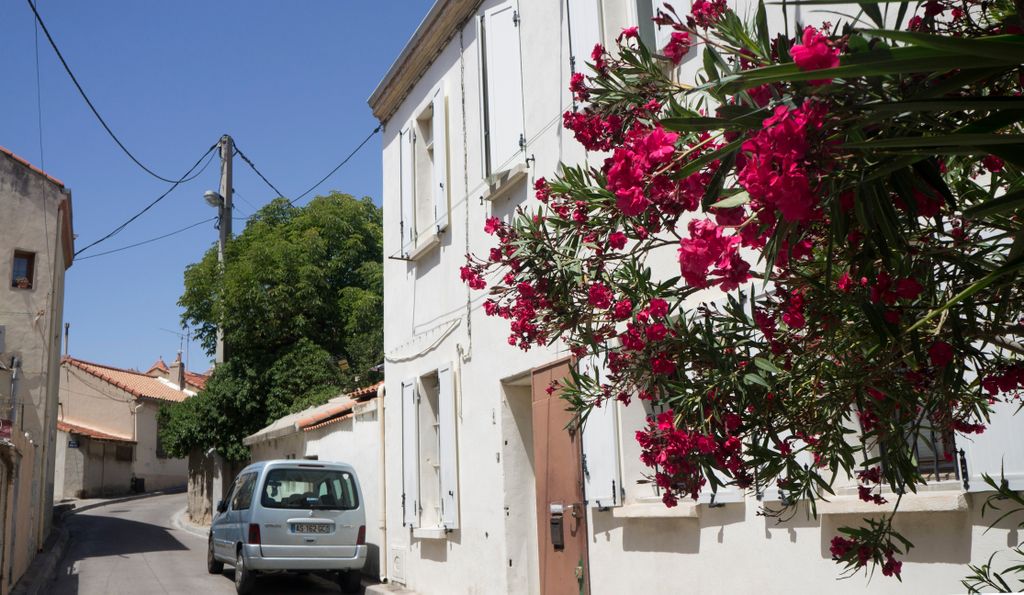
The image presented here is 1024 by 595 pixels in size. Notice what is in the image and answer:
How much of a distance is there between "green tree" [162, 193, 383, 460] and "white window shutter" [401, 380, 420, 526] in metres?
10.3

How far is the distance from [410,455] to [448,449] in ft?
4.15

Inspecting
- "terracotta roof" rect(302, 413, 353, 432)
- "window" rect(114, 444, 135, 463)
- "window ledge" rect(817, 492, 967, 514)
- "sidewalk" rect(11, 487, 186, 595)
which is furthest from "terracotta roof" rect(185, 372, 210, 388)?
"window ledge" rect(817, 492, 967, 514)

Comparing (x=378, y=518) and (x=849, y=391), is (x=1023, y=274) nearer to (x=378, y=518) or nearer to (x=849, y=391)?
(x=849, y=391)

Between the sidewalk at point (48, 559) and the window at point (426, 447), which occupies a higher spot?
the window at point (426, 447)

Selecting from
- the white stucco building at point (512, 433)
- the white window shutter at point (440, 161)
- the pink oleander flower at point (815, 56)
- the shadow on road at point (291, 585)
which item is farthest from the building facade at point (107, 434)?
the pink oleander flower at point (815, 56)

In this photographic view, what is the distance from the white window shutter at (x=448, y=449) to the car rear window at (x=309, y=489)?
271cm

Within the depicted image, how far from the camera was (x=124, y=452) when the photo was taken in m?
42.3

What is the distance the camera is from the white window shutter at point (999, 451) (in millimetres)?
3908

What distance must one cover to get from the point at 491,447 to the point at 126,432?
38.9 meters

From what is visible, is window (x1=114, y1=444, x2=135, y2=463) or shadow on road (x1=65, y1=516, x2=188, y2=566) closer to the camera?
shadow on road (x1=65, y1=516, x2=188, y2=566)

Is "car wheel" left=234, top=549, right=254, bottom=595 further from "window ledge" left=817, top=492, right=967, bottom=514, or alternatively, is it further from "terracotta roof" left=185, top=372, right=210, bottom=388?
"terracotta roof" left=185, top=372, right=210, bottom=388

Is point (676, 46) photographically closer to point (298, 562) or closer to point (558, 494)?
point (558, 494)

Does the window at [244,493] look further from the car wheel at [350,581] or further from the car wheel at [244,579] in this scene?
the car wheel at [350,581]

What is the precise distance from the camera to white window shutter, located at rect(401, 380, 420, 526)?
35.9ft
